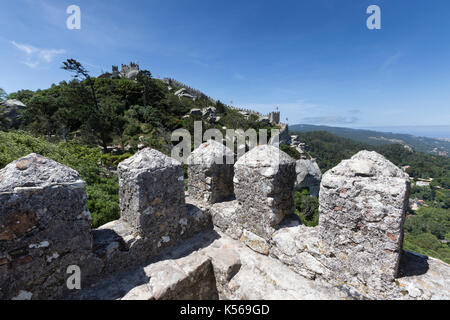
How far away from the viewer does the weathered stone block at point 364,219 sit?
2111 millimetres

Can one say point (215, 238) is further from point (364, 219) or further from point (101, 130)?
point (101, 130)

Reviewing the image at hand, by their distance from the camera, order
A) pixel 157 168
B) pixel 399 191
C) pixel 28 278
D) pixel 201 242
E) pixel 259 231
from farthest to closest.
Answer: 1. pixel 201 242
2. pixel 259 231
3. pixel 157 168
4. pixel 28 278
5. pixel 399 191

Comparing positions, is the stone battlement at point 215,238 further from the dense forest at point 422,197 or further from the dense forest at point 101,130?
the dense forest at point 422,197

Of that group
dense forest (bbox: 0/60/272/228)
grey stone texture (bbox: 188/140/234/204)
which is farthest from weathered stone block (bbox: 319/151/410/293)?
dense forest (bbox: 0/60/272/228)

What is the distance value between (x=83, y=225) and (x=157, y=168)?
121 centimetres

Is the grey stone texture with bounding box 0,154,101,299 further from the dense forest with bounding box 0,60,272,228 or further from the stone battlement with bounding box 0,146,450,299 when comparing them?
the dense forest with bounding box 0,60,272,228

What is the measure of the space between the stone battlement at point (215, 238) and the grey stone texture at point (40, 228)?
0.01 m

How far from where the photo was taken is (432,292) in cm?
205

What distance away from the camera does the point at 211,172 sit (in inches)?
159

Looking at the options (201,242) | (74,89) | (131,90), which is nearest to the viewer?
(201,242)

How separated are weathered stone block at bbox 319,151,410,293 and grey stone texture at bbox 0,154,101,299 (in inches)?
128

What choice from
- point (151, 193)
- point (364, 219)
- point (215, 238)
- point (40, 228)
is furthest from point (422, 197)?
point (40, 228)
